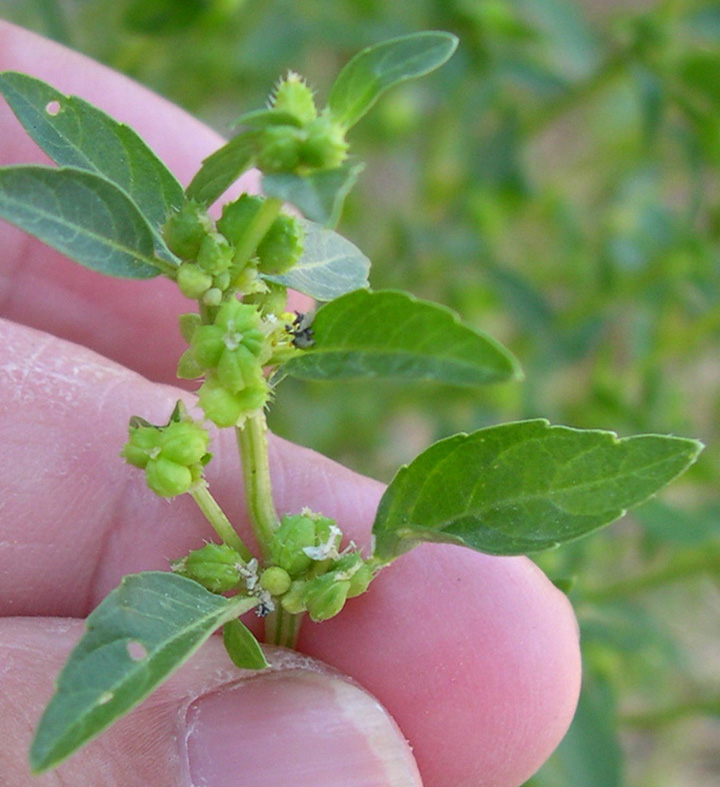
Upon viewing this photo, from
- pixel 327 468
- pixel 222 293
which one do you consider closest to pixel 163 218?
pixel 222 293

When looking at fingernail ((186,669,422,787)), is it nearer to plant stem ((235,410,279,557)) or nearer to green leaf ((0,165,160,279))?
plant stem ((235,410,279,557))

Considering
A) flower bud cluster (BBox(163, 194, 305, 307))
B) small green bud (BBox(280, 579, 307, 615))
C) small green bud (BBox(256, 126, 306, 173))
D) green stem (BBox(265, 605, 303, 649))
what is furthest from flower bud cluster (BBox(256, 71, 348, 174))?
green stem (BBox(265, 605, 303, 649))

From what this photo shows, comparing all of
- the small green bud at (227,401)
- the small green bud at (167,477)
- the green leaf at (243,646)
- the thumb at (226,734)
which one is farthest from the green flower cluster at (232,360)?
the thumb at (226,734)

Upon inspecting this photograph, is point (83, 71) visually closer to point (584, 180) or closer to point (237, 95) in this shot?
point (237, 95)

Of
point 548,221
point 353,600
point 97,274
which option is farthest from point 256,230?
point 548,221

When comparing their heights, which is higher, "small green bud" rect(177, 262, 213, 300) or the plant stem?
"small green bud" rect(177, 262, 213, 300)

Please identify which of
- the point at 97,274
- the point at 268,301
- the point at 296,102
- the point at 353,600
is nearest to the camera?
the point at 296,102

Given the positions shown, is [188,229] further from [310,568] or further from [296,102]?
[310,568]
